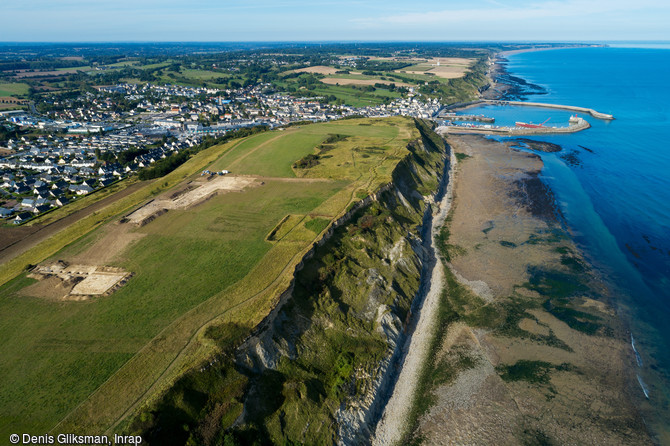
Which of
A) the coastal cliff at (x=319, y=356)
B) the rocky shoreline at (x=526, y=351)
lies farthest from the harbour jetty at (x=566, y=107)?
the coastal cliff at (x=319, y=356)

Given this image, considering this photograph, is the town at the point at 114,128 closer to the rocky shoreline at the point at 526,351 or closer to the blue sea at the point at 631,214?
the rocky shoreline at the point at 526,351

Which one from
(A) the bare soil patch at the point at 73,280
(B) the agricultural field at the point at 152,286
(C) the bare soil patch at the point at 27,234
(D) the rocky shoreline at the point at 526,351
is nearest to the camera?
(B) the agricultural field at the point at 152,286

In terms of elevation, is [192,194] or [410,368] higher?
[192,194]

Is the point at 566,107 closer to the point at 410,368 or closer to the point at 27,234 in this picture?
the point at 410,368

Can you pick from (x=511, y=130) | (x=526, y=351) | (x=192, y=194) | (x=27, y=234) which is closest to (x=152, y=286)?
(x=192, y=194)

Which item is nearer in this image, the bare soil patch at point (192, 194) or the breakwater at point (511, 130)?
the bare soil patch at point (192, 194)

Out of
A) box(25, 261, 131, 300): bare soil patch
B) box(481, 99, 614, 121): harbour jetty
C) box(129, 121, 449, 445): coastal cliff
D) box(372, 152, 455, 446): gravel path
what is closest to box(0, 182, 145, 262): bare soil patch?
box(25, 261, 131, 300): bare soil patch

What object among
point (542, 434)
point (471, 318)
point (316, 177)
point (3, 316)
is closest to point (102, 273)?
point (3, 316)
